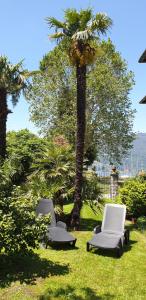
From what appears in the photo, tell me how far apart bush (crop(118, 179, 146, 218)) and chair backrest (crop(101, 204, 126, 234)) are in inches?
167

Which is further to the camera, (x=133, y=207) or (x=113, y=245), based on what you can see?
(x=133, y=207)

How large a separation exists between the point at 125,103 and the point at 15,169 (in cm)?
1663

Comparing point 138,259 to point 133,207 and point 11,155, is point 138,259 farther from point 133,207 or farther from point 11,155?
point 11,155

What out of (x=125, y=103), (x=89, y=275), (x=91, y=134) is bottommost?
(x=89, y=275)

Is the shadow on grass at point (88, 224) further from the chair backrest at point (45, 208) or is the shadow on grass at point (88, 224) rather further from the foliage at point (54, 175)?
the chair backrest at point (45, 208)

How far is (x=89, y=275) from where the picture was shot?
11.3 meters

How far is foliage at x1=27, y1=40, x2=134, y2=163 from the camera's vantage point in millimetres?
41062

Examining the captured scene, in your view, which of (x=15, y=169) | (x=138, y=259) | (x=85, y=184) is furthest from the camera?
(x=15, y=169)

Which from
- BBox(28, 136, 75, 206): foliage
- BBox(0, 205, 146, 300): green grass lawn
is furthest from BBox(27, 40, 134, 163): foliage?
BBox(0, 205, 146, 300): green grass lawn

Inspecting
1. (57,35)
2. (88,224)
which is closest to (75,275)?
(88,224)

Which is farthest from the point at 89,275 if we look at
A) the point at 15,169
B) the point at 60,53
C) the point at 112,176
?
the point at 60,53

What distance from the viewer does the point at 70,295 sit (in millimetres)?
9555

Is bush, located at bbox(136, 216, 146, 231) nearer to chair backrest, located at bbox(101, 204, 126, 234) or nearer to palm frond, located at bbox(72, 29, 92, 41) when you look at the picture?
chair backrest, located at bbox(101, 204, 126, 234)

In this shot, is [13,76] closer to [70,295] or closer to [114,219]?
[114,219]
